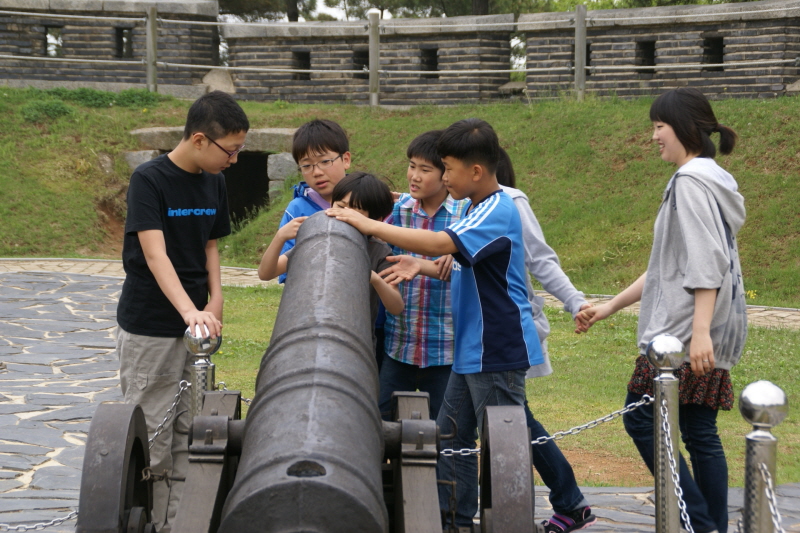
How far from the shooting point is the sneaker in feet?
12.5

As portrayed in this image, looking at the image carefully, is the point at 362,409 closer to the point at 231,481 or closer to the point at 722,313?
the point at 231,481

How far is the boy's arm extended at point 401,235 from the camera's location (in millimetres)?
3061

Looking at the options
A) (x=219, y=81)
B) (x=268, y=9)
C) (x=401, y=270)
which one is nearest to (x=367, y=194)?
(x=401, y=270)

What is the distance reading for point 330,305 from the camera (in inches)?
104

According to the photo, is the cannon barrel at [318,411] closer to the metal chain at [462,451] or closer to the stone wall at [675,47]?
the metal chain at [462,451]

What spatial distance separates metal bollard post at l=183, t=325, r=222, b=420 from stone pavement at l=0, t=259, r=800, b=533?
1.19 m

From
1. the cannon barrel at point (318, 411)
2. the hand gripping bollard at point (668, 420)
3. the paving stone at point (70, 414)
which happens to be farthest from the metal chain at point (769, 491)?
the paving stone at point (70, 414)

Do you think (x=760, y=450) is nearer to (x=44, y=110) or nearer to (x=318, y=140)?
(x=318, y=140)

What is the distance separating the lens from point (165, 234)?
3682 mm

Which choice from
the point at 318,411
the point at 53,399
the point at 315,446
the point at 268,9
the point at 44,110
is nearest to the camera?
the point at 315,446

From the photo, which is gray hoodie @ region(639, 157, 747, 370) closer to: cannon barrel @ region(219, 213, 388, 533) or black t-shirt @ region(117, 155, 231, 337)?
cannon barrel @ region(219, 213, 388, 533)

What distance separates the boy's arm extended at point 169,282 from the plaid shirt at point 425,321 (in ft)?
2.45

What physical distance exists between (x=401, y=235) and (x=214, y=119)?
93 centimetres

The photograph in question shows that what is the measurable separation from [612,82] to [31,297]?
9.69 meters
